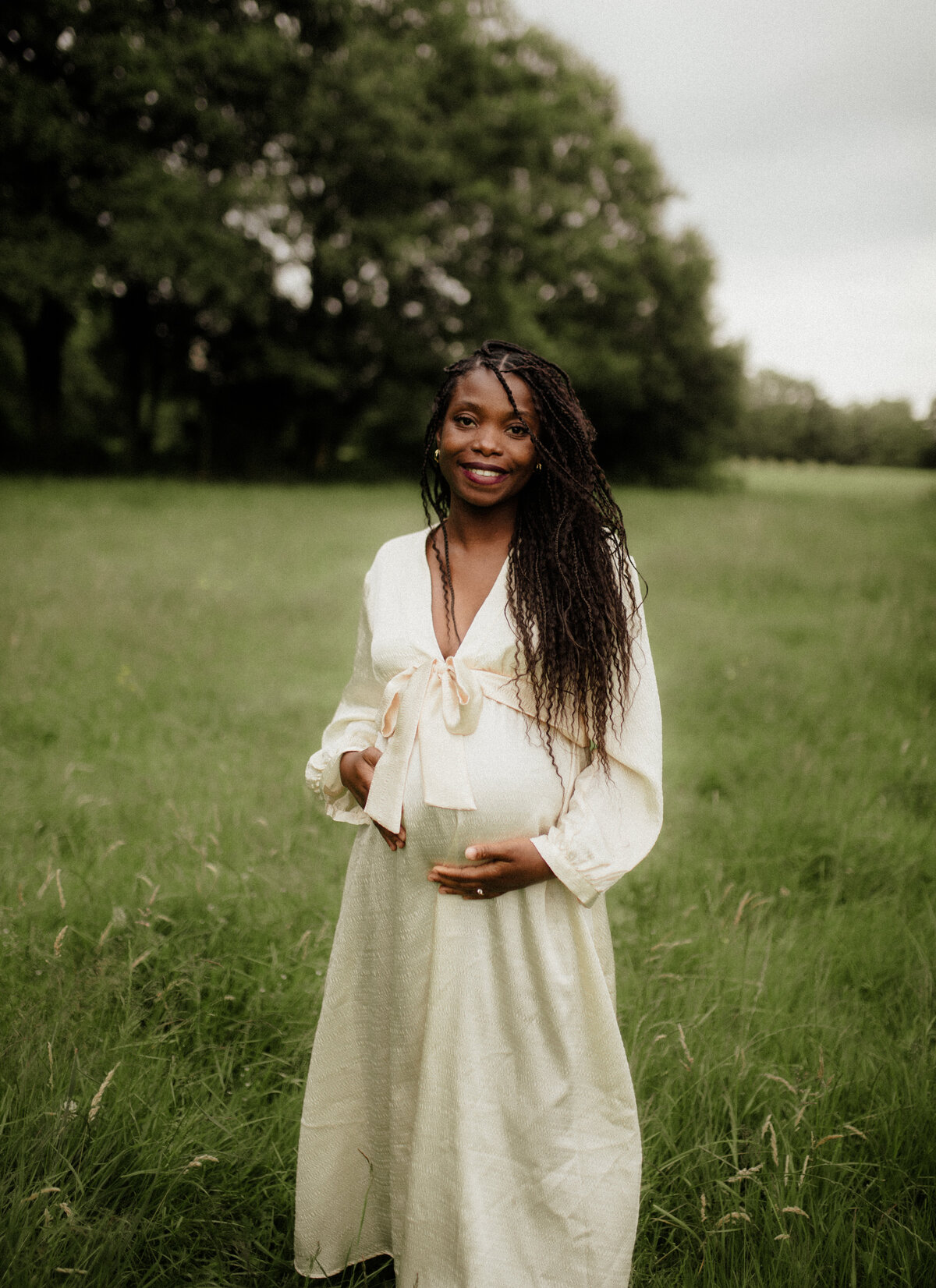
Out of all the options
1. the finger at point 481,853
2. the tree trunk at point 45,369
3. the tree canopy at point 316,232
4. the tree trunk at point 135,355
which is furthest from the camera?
the tree trunk at point 135,355

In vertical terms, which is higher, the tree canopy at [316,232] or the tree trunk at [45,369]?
the tree canopy at [316,232]

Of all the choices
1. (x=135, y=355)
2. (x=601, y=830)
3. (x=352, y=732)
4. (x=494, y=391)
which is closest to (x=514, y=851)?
(x=601, y=830)

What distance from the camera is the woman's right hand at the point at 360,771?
5.54ft

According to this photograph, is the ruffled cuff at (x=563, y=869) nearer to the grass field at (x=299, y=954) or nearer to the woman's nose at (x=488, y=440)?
the woman's nose at (x=488, y=440)

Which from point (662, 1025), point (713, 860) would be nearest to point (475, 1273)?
point (662, 1025)

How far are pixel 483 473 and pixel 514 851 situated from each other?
0.73 m

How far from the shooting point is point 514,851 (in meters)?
1.48

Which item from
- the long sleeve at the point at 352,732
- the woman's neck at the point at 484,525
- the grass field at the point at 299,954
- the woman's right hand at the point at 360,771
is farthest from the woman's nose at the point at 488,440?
the grass field at the point at 299,954

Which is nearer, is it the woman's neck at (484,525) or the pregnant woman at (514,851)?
the pregnant woman at (514,851)

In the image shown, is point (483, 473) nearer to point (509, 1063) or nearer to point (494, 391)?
point (494, 391)

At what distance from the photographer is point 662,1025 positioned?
249 centimetres

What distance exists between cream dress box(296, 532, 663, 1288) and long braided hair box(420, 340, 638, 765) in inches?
1.9

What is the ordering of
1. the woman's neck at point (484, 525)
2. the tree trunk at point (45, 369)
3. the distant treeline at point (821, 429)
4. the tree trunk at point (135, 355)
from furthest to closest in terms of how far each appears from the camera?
the distant treeline at point (821, 429) → the tree trunk at point (135, 355) → the tree trunk at point (45, 369) → the woman's neck at point (484, 525)

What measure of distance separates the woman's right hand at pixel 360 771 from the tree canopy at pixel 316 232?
1752cm
